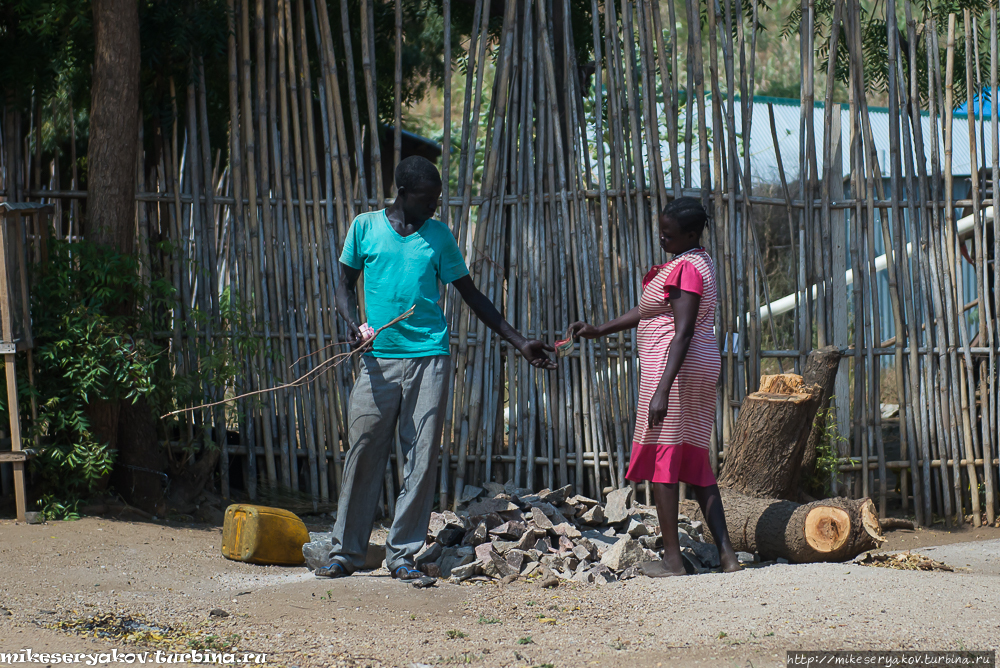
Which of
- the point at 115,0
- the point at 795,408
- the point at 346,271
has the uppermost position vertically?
the point at 115,0

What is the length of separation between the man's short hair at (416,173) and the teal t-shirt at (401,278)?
17cm

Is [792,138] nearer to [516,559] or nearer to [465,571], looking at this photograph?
[516,559]

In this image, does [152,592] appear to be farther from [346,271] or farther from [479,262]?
Result: [479,262]

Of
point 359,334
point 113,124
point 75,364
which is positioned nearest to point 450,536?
point 359,334

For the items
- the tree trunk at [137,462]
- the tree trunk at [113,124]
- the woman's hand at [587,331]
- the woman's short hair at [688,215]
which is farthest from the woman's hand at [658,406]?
the tree trunk at [113,124]

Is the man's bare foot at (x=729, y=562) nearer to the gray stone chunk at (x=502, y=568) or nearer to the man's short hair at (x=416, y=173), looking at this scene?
the gray stone chunk at (x=502, y=568)

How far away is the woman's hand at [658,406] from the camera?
356 cm

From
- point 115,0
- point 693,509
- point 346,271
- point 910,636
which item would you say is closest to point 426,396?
point 346,271

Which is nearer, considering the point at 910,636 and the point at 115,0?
the point at 910,636

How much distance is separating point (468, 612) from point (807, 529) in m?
1.58

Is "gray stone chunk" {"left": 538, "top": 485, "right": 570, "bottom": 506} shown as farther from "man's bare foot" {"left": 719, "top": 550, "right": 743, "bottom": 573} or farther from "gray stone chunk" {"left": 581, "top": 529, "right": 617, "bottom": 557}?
"man's bare foot" {"left": 719, "top": 550, "right": 743, "bottom": 573}

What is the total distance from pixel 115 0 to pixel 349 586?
9.37 feet

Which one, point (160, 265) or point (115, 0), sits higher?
point (115, 0)

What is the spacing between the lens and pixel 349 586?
3400 mm
